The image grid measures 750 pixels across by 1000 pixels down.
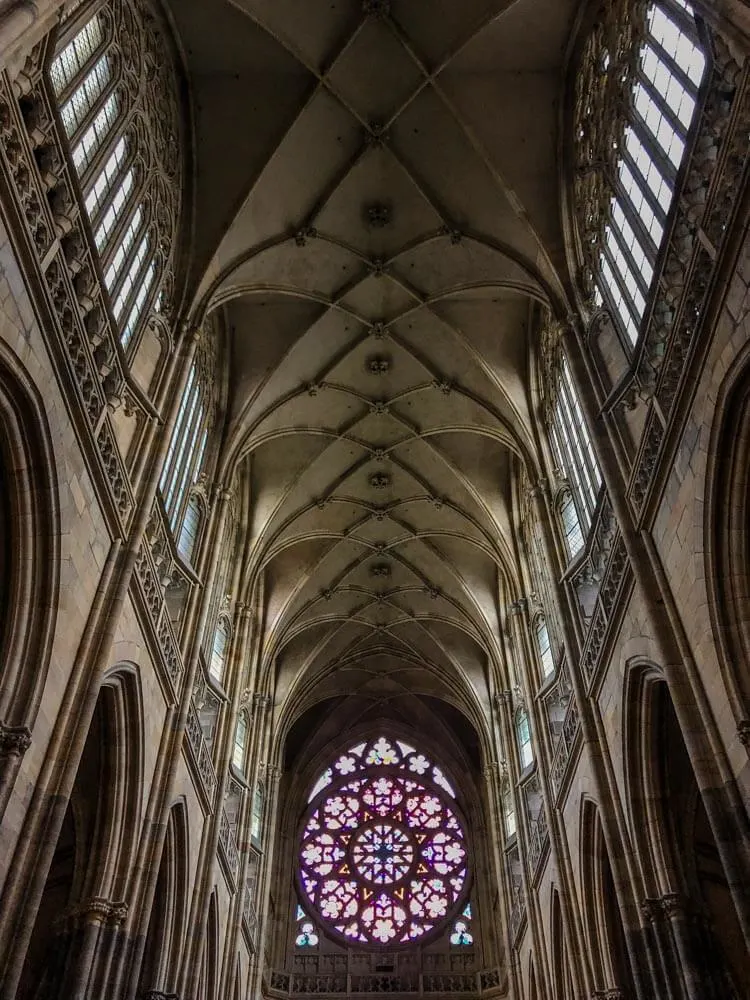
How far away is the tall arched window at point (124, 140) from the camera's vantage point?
472 inches

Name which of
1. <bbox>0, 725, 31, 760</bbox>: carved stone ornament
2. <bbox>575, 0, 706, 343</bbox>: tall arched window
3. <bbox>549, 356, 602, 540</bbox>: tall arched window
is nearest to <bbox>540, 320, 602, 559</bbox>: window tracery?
<bbox>549, 356, 602, 540</bbox>: tall arched window

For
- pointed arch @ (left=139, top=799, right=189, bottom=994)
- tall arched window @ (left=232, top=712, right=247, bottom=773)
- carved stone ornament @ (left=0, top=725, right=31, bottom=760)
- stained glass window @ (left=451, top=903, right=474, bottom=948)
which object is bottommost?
carved stone ornament @ (left=0, top=725, right=31, bottom=760)

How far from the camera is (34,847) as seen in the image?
8.86m

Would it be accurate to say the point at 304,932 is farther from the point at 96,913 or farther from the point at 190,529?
the point at 96,913

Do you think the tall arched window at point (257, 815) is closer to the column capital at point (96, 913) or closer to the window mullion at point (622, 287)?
the column capital at point (96, 913)

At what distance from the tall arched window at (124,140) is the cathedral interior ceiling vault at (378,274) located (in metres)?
1.10

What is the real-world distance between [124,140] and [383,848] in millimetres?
20379

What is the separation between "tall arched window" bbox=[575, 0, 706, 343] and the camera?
12.0 metres

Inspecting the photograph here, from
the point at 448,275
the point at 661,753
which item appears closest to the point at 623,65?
the point at 448,275

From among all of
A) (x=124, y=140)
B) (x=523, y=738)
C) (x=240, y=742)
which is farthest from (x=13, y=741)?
(x=523, y=738)

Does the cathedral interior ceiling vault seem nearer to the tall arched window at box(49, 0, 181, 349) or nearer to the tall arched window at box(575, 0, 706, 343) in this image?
the tall arched window at box(49, 0, 181, 349)

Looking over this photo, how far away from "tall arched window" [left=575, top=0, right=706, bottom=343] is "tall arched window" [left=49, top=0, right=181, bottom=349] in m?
7.40

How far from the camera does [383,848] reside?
26484mm

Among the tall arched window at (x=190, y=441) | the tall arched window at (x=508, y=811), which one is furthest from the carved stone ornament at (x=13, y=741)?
the tall arched window at (x=508, y=811)
